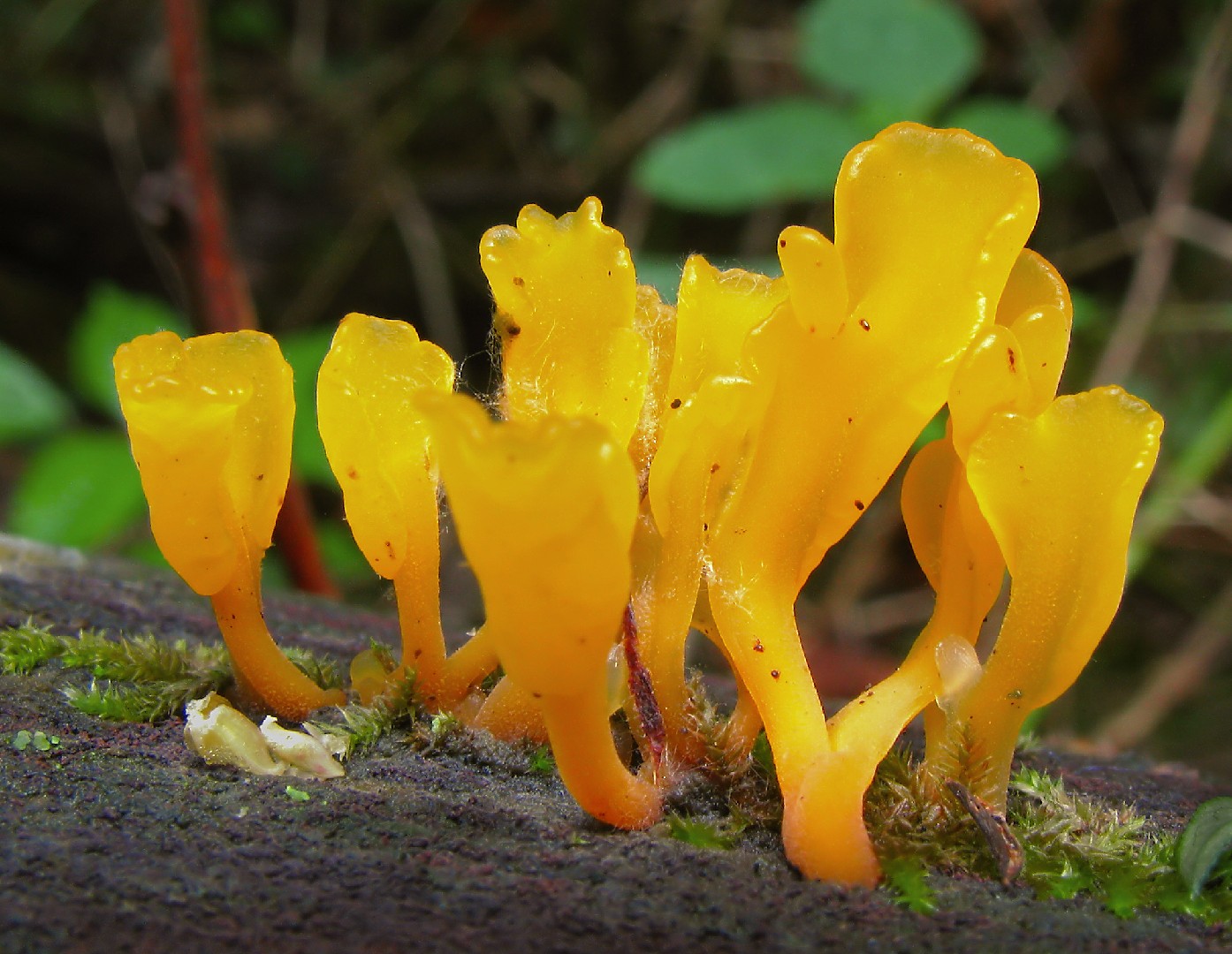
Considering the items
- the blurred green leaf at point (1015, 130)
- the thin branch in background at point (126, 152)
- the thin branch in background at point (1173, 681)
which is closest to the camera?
the blurred green leaf at point (1015, 130)

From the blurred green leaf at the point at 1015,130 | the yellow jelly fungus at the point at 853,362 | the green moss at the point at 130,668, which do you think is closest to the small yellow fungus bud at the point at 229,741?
the green moss at the point at 130,668

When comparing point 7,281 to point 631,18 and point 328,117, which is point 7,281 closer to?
point 328,117

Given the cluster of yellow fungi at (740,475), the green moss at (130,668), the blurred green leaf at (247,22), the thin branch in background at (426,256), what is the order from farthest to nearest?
the blurred green leaf at (247,22), the thin branch in background at (426,256), the green moss at (130,668), the cluster of yellow fungi at (740,475)

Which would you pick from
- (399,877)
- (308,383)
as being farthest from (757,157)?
(399,877)

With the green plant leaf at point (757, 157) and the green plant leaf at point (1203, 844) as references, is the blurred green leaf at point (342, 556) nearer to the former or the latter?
the green plant leaf at point (757, 157)

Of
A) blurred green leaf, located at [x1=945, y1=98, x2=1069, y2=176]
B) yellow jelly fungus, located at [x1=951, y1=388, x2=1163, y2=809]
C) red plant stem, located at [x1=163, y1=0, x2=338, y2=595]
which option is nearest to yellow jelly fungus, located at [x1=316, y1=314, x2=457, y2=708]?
yellow jelly fungus, located at [x1=951, y1=388, x2=1163, y2=809]

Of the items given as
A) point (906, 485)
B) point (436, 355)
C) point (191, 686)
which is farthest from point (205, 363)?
point (906, 485)
